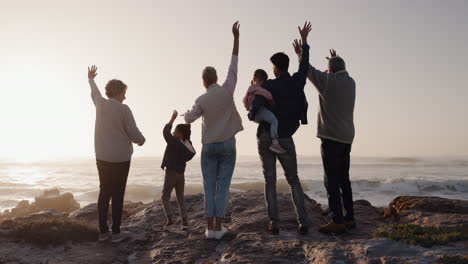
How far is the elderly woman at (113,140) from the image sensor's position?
20.7ft

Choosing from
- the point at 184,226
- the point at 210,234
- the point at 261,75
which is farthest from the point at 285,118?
the point at 184,226

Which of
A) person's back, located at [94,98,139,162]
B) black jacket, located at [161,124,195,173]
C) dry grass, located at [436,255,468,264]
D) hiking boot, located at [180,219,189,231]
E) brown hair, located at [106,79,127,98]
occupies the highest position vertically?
brown hair, located at [106,79,127,98]

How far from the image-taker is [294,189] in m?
5.96

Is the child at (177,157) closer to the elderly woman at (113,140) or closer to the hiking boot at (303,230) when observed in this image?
the elderly woman at (113,140)

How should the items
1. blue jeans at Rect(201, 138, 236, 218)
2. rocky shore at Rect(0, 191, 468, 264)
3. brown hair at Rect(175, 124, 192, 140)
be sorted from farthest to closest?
brown hair at Rect(175, 124, 192, 140), blue jeans at Rect(201, 138, 236, 218), rocky shore at Rect(0, 191, 468, 264)

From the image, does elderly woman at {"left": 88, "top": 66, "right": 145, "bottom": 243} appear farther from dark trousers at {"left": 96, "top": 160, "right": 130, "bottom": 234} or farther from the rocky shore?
the rocky shore

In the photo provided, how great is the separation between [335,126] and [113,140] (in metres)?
3.69

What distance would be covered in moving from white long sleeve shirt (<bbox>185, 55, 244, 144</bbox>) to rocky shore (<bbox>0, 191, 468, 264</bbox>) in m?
1.69

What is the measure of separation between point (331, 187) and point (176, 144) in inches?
129

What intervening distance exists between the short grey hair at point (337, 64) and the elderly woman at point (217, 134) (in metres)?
1.59

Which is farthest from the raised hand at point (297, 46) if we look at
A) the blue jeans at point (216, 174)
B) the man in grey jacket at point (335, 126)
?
the blue jeans at point (216, 174)

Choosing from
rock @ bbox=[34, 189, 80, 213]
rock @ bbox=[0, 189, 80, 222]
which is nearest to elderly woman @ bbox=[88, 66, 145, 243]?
rock @ bbox=[0, 189, 80, 222]

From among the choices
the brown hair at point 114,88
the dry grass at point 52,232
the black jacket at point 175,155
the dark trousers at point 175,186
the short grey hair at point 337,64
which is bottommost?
the dry grass at point 52,232

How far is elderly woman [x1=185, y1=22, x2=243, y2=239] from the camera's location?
5.85m
